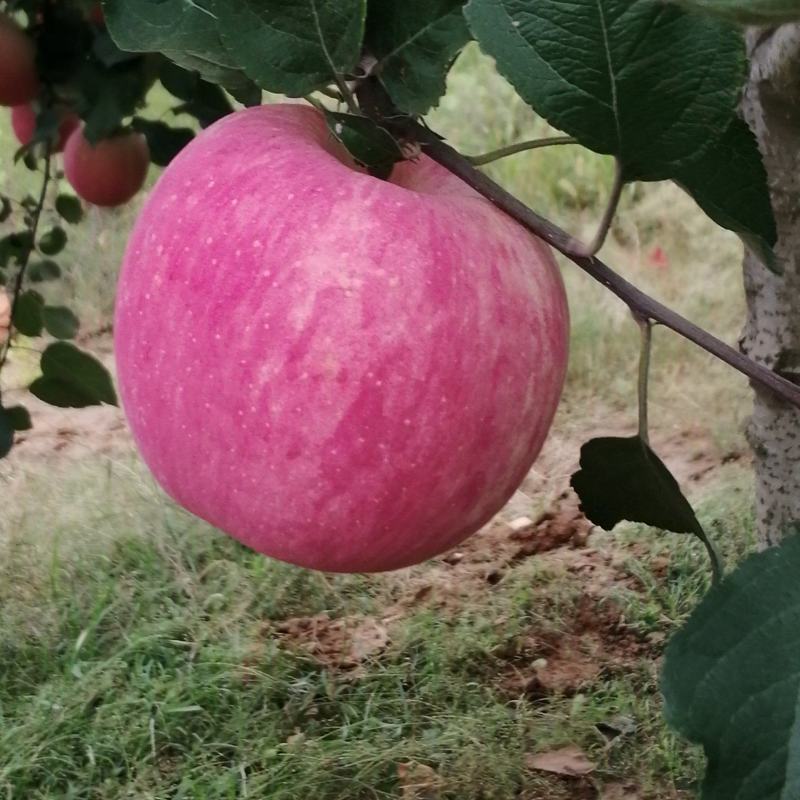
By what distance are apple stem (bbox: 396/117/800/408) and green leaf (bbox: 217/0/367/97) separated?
5 centimetres

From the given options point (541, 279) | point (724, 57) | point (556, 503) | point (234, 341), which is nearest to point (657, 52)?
point (724, 57)

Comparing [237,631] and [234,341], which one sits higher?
[234,341]

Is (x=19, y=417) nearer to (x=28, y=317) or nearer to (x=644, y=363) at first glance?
(x=28, y=317)

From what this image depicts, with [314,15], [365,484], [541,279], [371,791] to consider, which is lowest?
[371,791]

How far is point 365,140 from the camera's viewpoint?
1.85 feet

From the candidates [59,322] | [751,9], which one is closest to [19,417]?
[59,322]

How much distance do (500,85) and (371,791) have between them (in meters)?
2.63

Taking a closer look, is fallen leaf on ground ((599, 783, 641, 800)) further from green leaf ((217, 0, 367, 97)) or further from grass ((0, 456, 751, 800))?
green leaf ((217, 0, 367, 97))

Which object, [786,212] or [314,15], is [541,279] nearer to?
[314,15]

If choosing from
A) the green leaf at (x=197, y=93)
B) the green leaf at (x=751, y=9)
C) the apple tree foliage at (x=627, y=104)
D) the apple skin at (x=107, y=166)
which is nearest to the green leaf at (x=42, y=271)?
the apple skin at (x=107, y=166)

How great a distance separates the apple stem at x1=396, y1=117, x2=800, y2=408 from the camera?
1.83 ft

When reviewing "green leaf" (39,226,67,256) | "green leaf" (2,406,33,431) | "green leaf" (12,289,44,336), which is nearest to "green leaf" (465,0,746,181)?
"green leaf" (2,406,33,431)

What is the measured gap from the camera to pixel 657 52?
477 millimetres

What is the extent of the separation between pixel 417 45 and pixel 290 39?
66 mm
